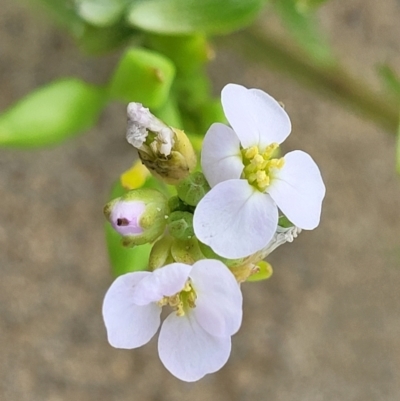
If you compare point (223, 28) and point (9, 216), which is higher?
point (223, 28)

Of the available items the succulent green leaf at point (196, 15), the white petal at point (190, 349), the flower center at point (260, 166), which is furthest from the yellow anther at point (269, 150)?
the succulent green leaf at point (196, 15)

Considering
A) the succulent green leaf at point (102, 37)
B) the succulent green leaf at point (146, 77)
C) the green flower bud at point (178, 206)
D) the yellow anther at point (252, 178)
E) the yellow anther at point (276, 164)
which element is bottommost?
the succulent green leaf at point (102, 37)

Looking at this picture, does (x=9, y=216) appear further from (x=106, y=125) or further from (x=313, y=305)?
(x=313, y=305)

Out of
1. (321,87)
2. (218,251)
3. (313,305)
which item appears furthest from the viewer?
(313,305)

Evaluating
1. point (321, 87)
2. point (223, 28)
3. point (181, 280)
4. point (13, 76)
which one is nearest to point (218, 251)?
point (181, 280)

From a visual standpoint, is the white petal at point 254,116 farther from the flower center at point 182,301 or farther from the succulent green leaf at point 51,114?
the succulent green leaf at point 51,114

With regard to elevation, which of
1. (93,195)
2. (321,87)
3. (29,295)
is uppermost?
(321,87)

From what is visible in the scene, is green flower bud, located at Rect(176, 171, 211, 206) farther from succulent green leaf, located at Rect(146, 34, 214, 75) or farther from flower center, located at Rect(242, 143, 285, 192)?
succulent green leaf, located at Rect(146, 34, 214, 75)

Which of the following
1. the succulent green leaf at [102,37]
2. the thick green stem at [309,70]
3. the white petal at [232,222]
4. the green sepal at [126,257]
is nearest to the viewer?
the white petal at [232,222]
